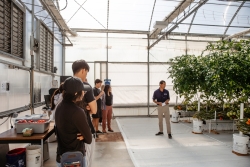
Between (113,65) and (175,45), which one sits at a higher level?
(175,45)

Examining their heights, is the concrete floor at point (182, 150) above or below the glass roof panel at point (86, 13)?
below

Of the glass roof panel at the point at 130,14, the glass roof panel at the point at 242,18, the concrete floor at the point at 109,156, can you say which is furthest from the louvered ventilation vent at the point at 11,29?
the glass roof panel at the point at 242,18

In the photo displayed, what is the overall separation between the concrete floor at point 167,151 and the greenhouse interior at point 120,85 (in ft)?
0.07

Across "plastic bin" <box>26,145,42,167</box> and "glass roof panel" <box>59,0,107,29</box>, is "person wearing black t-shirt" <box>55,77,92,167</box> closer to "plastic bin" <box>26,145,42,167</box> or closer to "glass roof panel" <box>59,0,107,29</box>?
"plastic bin" <box>26,145,42,167</box>

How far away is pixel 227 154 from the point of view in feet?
11.4

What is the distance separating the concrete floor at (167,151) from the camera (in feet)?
10.0

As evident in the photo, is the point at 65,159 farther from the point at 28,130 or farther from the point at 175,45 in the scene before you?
the point at 175,45

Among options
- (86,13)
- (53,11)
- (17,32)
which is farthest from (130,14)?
(17,32)

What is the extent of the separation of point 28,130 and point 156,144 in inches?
109

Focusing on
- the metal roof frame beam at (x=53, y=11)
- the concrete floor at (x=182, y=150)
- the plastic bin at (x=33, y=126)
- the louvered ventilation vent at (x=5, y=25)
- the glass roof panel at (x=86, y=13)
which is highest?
the glass roof panel at (x=86, y=13)

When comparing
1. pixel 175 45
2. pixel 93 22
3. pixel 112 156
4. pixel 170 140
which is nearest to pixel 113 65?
pixel 93 22

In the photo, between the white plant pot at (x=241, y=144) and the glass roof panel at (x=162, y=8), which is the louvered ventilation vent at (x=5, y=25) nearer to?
the white plant pot at (x=241, y=144)

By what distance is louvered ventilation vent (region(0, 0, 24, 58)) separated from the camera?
2822 mm

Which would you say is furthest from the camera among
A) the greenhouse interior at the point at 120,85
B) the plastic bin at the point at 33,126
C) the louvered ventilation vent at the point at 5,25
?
the louvered ventilation vent at the point at 5,25
